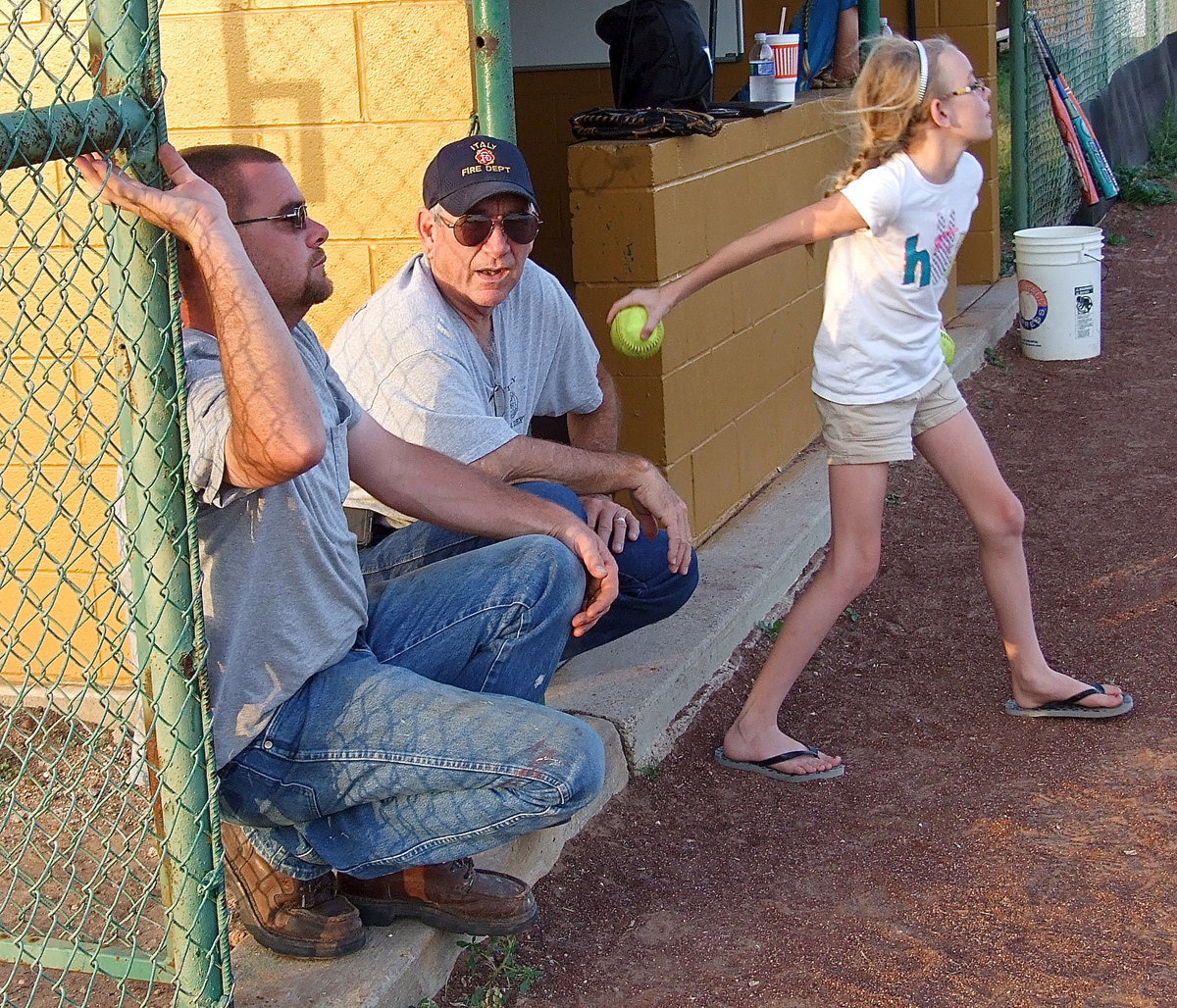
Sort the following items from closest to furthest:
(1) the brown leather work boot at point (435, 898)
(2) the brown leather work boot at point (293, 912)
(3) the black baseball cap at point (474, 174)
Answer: (2) the brown leather work boot at point (293, 912)
(1) the brown leather work boot at point (435, 898)
(3) the black baseball cap at point (474, 174)

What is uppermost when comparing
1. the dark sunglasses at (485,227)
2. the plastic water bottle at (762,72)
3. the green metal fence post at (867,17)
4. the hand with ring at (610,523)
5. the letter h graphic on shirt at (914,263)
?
the green metal fence post at (867,17)

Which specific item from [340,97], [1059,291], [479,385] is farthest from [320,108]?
[1059,291]

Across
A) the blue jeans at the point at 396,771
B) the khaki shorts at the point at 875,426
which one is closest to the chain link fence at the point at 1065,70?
the khaki shorts at the point at 875,426

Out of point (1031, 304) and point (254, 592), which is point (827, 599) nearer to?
point (254, 592)

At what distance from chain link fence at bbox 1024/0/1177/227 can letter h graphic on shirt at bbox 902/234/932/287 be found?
638 cm

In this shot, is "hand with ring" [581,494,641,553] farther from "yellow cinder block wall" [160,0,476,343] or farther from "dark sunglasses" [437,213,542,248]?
"yellow cinder block wall" [160,0,476,343]

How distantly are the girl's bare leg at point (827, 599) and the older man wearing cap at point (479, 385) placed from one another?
1.23 ft

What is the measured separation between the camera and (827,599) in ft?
12.1

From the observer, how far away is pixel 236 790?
100 inches

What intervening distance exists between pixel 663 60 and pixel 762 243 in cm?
157

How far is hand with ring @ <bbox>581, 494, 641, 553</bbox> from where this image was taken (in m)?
3.33

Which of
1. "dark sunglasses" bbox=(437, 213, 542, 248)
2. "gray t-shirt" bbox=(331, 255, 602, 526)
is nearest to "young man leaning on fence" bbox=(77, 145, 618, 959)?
"gray t-shirt" bbox=(331, 255, 602, 526)

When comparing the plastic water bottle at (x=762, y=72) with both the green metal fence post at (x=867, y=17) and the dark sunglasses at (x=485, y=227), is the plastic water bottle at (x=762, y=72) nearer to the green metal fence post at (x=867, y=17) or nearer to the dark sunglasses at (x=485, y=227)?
the green metal fence post at (x=867, y=17)

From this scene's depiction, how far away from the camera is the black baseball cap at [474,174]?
3.18 metres
